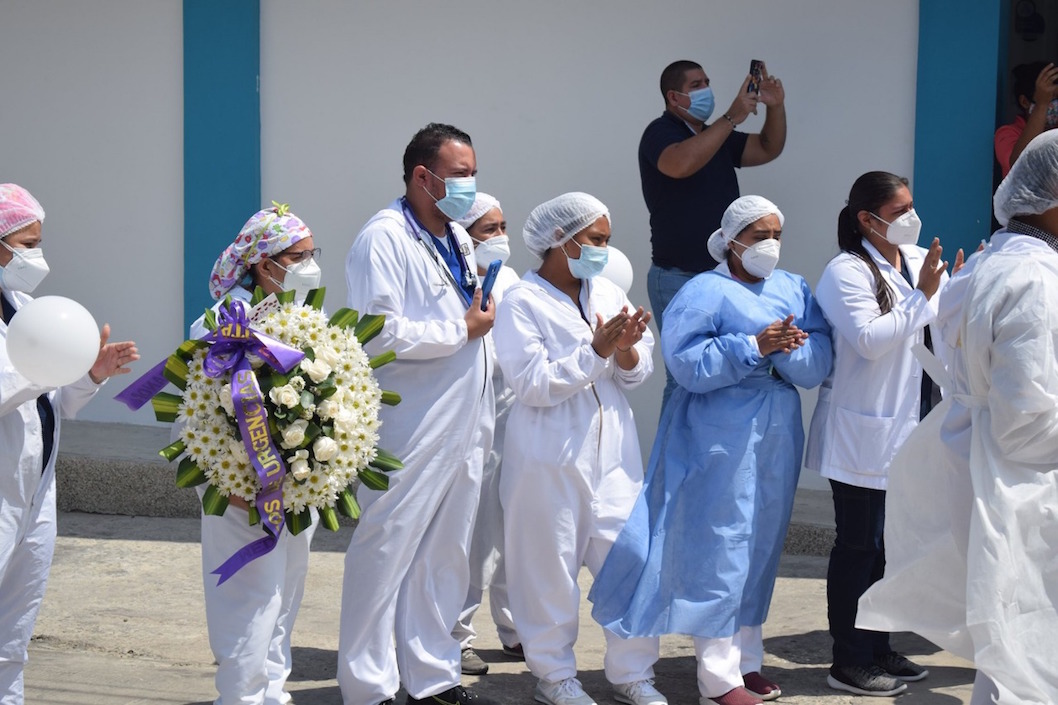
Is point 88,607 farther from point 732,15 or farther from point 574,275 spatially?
point 732,15

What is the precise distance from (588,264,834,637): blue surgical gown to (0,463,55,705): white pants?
1.87 meters

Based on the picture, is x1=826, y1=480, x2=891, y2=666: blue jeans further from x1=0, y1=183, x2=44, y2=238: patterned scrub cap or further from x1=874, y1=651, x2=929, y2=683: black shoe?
x1=0, y1=183, x2=44, y2=238: patterned scrub cap

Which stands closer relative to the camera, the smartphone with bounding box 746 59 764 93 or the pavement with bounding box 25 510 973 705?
the pavement with bounding box 25 510 973 705

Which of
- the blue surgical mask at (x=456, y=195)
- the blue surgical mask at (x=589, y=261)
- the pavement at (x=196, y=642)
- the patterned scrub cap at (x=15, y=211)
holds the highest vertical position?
the blue surgical mask at (x=456, y=195)

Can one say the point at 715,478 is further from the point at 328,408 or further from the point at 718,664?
the point at 328,408

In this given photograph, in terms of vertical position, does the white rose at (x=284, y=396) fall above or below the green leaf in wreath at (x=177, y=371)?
below

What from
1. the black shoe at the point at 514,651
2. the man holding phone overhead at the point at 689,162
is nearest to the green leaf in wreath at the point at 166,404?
the black shoe at the point at 514,651

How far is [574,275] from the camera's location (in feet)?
17.5

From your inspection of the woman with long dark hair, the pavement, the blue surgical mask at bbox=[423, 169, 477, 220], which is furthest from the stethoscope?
the woman with long dark hair

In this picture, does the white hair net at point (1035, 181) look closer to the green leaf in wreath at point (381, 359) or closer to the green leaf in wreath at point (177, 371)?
the green leaf in wreath at point (381, 359)

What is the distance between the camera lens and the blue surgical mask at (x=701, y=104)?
6.93 meters

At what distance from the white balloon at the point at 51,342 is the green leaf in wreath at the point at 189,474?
0.42 metres

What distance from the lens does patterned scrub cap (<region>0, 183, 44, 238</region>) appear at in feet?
14.9

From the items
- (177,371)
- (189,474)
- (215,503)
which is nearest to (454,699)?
(215,503)
